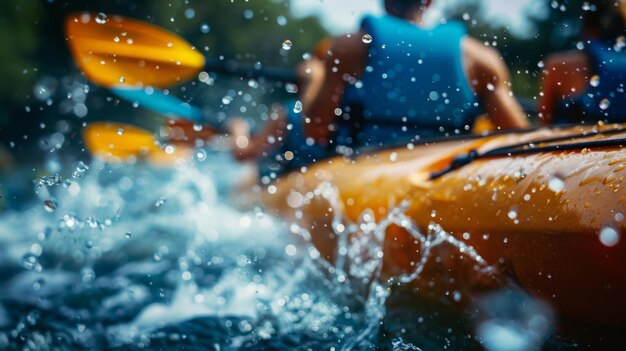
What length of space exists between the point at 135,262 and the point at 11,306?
0.70 metres

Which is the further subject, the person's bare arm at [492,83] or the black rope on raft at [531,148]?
the person's bare arm at [492,83]

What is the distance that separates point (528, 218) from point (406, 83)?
1.02m

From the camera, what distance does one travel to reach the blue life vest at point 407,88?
6.53 ft

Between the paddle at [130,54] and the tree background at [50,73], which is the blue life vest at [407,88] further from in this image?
the tree background at [50,73]

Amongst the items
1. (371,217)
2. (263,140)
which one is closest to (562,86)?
(371,217)

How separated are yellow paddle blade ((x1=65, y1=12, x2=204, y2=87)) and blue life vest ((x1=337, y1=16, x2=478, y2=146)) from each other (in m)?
1.29

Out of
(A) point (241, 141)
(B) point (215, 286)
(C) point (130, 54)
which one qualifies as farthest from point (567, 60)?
(C) point (130, 54)

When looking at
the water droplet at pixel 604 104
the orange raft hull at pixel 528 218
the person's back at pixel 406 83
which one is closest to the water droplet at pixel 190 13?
the person's back at pixel 406 83

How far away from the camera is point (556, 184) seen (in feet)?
3.63

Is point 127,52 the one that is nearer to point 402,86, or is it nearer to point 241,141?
point 241,141

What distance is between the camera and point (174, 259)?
2449 mm

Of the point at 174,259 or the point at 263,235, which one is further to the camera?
the point at 263,235

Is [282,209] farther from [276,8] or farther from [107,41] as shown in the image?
[276,8]

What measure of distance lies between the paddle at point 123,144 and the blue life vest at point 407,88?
1.71 metres
